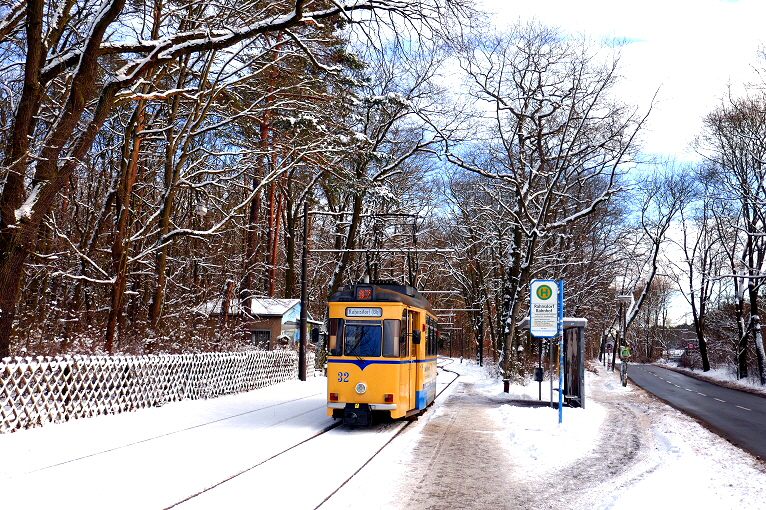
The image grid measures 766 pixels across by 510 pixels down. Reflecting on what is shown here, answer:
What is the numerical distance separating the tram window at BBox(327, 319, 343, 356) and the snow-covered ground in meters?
1.71

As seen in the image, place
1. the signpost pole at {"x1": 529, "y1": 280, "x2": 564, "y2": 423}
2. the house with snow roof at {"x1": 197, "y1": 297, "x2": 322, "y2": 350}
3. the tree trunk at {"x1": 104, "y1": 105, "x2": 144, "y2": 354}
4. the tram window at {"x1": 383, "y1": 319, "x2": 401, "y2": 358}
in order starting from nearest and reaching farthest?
the tram window at {"x1": 383, "y1": 319, "x2": 401, "y2": 358}
the signpost pole at {"x1": 529, "y1": 280, "x2": 564, "y2": 423}
the tree trunk at {"x1": 104, "y1": 105, "x2": 144, "y2": 354}
the house with snow roof at {"x1": 197, "y1": 297, "x2": 322, "y2": 350}

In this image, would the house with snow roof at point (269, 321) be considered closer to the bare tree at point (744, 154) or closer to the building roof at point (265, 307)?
the building roof at point (265, 307)

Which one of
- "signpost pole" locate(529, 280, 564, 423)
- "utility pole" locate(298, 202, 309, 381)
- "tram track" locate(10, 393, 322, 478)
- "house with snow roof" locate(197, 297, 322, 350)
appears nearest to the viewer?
"tram track" locate(10, 393, 322, 478)

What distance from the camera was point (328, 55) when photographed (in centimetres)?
2002

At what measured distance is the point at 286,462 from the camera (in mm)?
10516

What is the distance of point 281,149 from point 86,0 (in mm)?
7141

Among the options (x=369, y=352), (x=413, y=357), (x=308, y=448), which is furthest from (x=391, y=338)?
(x=308, y=448)

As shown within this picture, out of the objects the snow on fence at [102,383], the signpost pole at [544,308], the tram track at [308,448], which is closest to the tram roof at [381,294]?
the tram track at [308,448]

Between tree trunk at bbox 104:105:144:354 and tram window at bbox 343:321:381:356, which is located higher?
tree trunk at bbox 104:105:144:354

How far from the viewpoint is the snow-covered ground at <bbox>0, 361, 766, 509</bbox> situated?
8133 mm

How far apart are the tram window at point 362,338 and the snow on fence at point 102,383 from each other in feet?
17.4

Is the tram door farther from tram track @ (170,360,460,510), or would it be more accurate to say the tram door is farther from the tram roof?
tram track @ (170,360,460,510)

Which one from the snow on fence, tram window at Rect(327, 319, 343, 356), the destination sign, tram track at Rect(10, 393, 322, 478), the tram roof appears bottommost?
tram track at Rect(10, 393, 322, 478)

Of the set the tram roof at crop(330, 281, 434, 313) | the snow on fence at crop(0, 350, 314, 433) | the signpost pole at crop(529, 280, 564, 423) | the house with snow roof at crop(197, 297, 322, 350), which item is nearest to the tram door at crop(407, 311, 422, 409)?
the tram roof at crop(330, 281, 434, 313)
